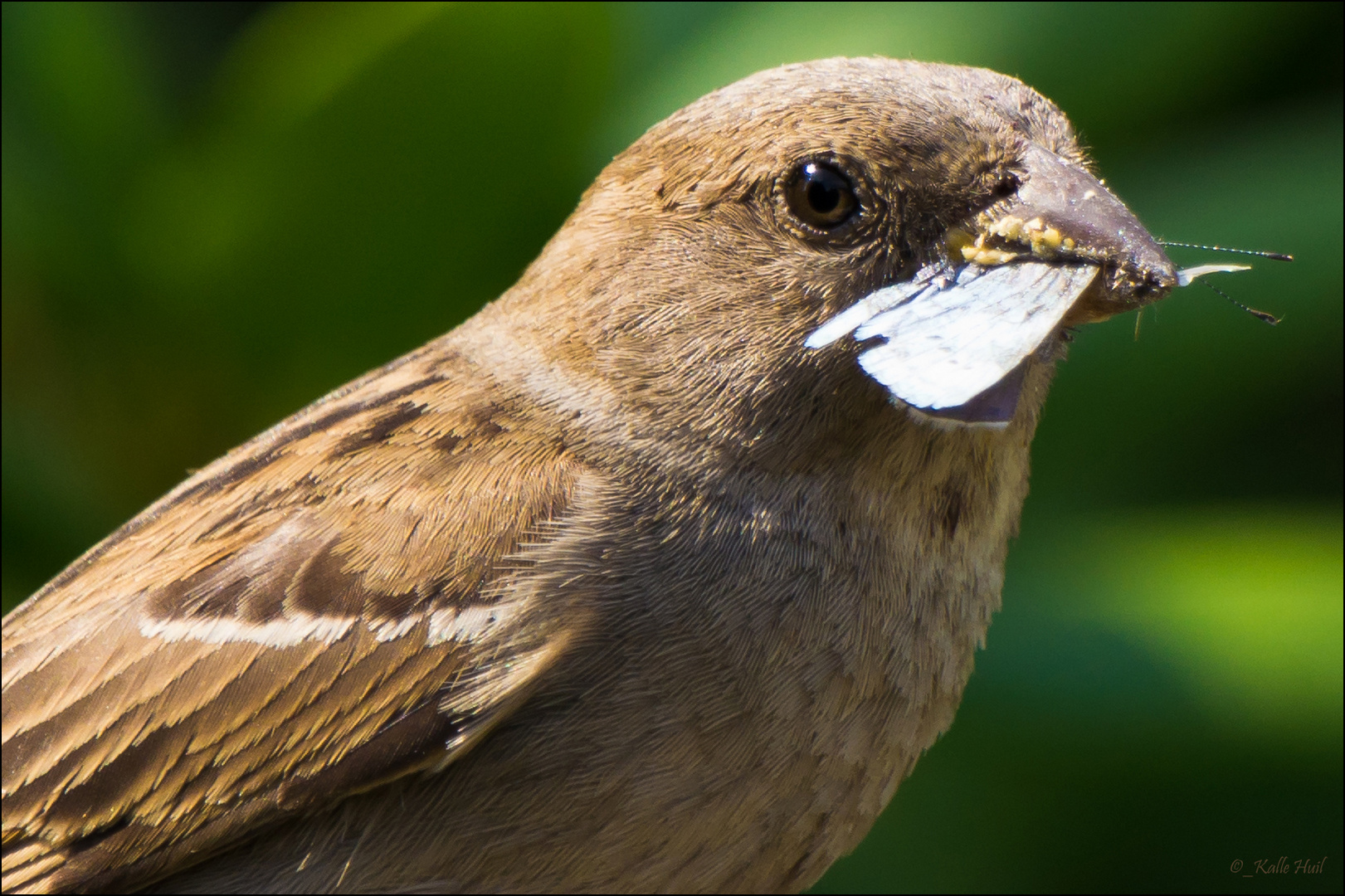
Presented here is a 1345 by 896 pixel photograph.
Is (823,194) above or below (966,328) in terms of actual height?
above

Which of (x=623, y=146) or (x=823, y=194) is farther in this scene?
(x=623, y=146)

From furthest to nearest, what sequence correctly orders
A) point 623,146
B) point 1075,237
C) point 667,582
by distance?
point 623,146 < point 667,582 < point 1075,237

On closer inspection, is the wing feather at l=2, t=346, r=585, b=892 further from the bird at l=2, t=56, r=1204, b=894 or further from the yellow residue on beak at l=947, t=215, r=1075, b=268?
the yellow residue on beak at l=947, t=215, r=1075, b=268

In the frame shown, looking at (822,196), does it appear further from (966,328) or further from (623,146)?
(623,146)

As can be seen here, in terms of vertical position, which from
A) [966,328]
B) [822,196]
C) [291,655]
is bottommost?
[291,655]

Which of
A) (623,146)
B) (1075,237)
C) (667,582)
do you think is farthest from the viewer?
(623,146)

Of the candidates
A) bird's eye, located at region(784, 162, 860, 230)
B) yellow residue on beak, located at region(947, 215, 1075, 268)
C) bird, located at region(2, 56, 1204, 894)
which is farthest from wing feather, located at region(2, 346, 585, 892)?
yellow residue on beak, located at region(947, 215, 1075, 268)

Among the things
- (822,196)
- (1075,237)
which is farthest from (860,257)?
(1075,237)

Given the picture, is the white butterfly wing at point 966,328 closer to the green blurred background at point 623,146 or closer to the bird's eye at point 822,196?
the bird's eye at point 822,196

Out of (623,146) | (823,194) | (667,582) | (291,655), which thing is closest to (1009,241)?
(823,194)

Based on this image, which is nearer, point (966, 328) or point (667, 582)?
point (966, 328)

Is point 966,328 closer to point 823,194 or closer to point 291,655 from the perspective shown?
point 823,194
